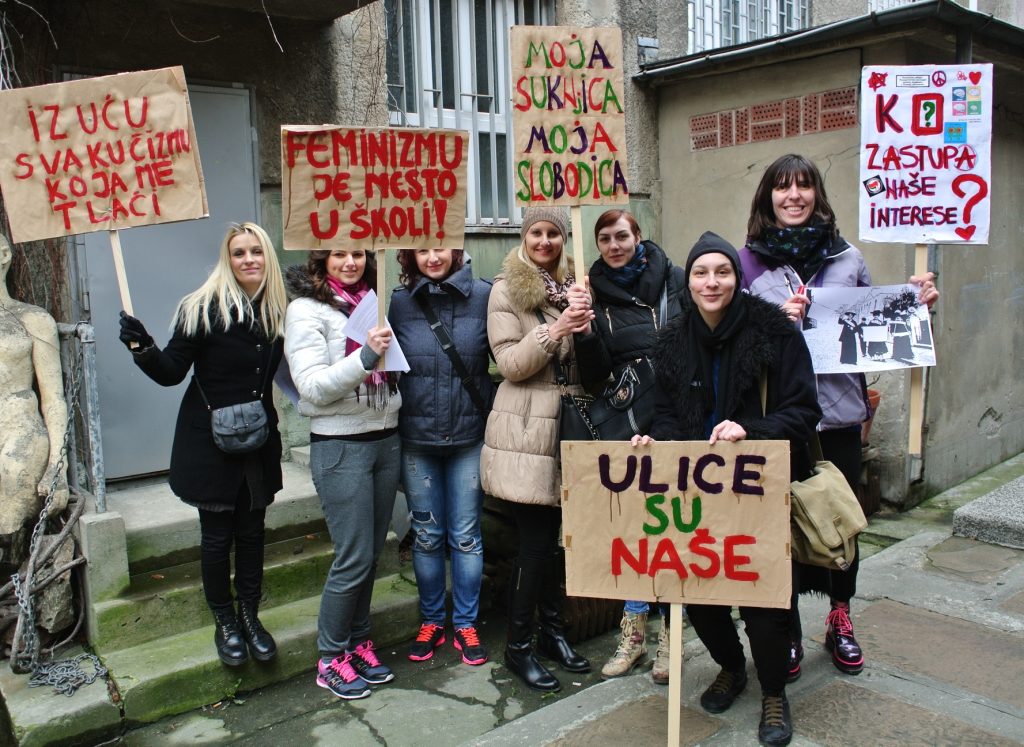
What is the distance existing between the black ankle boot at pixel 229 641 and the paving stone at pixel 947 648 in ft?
9.11

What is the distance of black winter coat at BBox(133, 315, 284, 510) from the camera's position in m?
3.60

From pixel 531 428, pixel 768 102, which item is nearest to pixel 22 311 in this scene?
pixel 531 428

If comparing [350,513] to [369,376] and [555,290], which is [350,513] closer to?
[369,376]

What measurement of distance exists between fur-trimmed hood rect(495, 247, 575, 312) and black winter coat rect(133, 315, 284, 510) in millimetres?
1075

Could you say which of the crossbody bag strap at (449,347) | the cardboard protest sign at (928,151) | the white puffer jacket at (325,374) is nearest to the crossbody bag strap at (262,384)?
the white puffer jacket at (325,374)

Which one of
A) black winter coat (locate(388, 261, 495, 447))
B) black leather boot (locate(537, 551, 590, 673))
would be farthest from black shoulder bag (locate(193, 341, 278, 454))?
black leather boot (locate(537, 551, 590, 673))

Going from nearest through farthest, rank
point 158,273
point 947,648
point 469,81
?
point 947,648 < point 158,273 < point 469,81

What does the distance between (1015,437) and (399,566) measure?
232 inches

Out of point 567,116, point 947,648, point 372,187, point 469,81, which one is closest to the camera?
point 372,187

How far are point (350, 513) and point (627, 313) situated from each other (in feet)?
4.73

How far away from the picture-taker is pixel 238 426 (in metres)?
3.57

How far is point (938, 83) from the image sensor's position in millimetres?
3738

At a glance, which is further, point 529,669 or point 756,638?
point 529,669

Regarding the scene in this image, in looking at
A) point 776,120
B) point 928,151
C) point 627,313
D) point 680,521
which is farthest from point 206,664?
point 776,120
